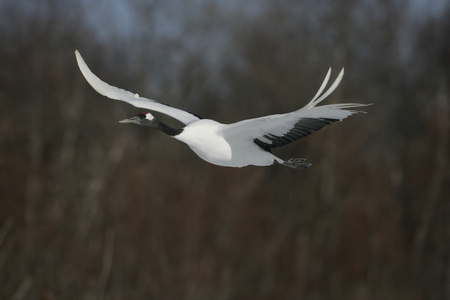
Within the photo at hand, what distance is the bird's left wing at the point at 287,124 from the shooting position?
4.19 m

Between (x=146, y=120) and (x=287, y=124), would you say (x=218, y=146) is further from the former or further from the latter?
(x=146, y=120)

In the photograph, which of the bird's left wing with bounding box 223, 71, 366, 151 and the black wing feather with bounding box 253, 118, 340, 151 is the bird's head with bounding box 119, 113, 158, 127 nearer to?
the bird's left wing with bounding box 223, 71, 366, 151

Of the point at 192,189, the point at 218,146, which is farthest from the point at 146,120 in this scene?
the point at 192,189

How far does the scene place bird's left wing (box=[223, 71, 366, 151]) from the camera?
13.7ft

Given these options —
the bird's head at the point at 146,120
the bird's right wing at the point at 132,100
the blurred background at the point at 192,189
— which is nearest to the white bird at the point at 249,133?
the bird's head at the point at 146,120

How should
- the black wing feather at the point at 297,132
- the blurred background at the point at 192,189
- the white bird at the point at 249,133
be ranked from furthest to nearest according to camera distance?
the blurred background at the point at 192,189 → the black wing feather at the point at 297,132 → the white bird at the point at 249,133

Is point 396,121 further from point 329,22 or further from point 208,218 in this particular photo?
point 208,218

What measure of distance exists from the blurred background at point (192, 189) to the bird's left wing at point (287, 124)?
10876 mm

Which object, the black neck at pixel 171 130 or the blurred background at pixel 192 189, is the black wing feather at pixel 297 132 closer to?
the black neck at pixel 171 130

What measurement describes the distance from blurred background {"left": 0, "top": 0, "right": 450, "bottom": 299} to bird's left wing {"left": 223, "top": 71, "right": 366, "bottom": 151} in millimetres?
10876

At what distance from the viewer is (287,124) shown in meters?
4.68

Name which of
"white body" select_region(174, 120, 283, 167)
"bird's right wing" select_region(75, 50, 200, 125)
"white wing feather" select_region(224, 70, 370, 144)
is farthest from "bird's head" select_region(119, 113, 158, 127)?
"white wing feather" select_region(224, 70, 370, 144)

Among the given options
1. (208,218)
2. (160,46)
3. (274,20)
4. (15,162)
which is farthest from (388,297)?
(274,20)

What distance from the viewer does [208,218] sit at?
19.6 m
